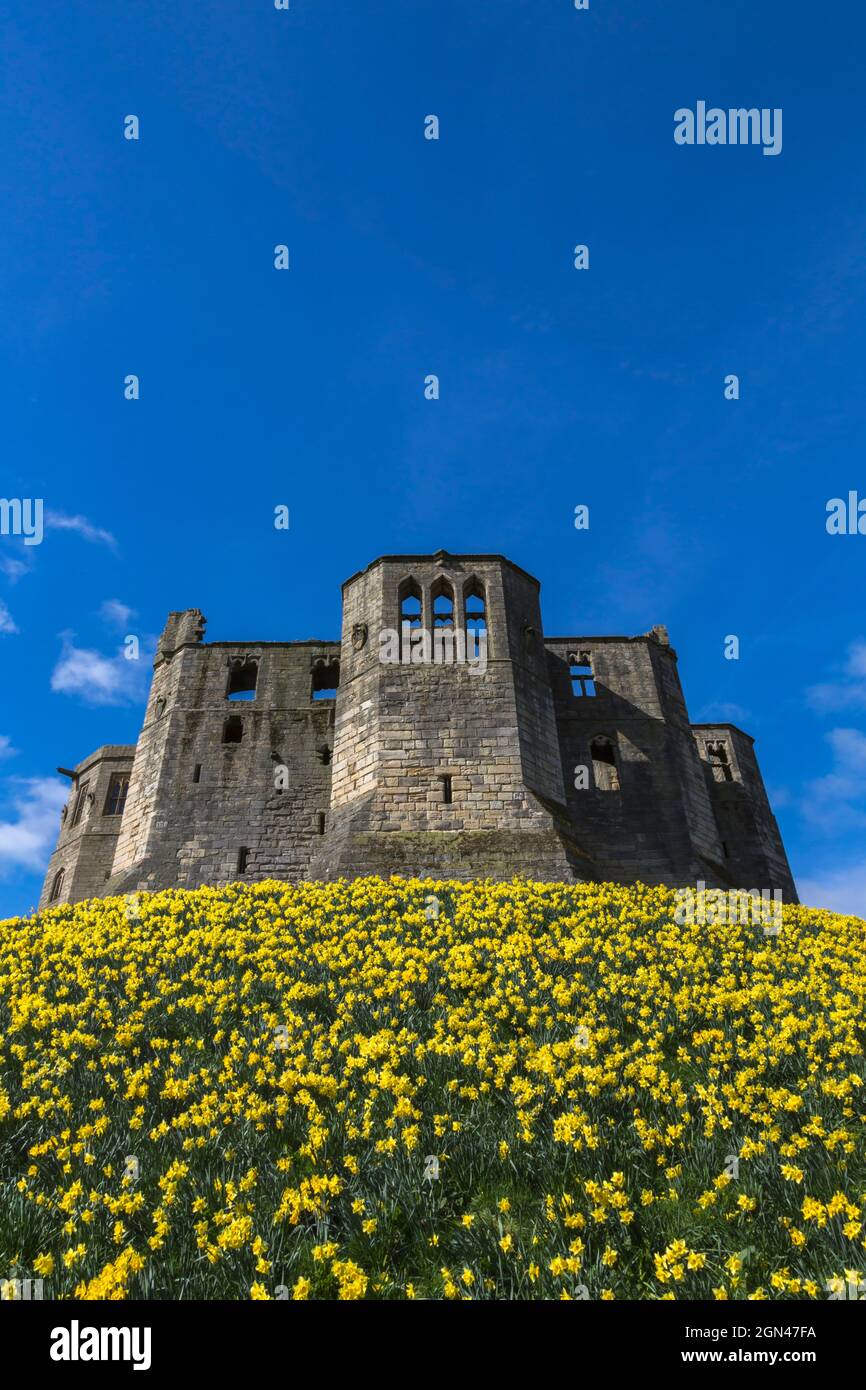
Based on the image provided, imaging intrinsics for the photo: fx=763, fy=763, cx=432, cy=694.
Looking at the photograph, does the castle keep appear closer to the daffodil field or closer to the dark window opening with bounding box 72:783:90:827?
the dark window opening with bounding box 72:783:90:827

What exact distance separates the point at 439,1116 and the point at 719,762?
26.4 metres

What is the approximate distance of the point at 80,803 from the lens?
33688mm

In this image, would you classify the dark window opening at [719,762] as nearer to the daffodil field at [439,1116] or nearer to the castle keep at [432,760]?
the castle keep at [432,760]

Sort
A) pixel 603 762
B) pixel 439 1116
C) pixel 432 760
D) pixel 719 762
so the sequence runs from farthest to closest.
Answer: pixel 719 762 < pixel 603 762 < pixel 432 760 < pixel 439 1116

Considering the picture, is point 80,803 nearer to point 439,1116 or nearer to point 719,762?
point 719,762

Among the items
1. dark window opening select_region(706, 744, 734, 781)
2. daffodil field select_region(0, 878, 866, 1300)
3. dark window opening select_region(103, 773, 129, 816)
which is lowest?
daffodil field select_region(0, 878, 866, 1300)

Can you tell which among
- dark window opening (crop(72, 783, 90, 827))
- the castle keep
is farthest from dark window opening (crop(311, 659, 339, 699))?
dark window opening (crop(72, 783, 90, 827))

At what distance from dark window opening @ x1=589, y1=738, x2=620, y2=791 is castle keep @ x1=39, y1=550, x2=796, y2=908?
0.21 feet

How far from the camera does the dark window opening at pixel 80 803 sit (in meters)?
33.2

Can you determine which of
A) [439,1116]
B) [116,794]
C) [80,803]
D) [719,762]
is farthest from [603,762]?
[80,803]

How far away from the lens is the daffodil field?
485 cm

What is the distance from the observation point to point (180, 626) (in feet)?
90.2

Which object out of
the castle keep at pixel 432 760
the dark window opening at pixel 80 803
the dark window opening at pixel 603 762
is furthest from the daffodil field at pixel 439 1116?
the dark window opening at pixel 80 803

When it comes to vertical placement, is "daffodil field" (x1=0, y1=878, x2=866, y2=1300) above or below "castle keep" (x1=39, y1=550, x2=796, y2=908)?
below
